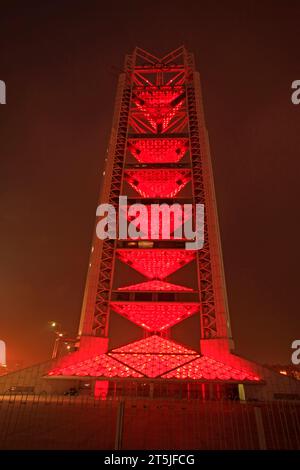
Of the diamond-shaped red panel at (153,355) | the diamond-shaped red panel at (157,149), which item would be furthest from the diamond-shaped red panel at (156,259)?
the diamond-shaped red panel at (157,149)

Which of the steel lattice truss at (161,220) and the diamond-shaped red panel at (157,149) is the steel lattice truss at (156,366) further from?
the diamond-shaped red panel at (157,149)

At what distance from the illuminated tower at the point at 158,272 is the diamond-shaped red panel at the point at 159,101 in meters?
0.19

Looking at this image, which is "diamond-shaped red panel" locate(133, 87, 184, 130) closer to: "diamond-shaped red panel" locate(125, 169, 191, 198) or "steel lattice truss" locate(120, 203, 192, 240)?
"diamond-shaped red panel" locate(125, 169, 191, 198)

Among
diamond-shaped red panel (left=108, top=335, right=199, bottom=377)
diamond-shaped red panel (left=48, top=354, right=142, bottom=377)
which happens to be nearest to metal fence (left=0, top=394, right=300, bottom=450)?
diamond-shaped red panel (left=48, top=354, right=142, bottom=377)

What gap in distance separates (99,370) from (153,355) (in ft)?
18.9

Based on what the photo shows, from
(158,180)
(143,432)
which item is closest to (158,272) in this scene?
(158,180)

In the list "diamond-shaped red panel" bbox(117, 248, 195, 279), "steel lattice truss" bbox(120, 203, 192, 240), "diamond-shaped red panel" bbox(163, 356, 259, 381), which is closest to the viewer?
"diamond-shaped red panel" bbox(163, 356, 259, 381)

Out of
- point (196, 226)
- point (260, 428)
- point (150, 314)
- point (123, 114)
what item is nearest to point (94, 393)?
point (150, 314)

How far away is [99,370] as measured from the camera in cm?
2536

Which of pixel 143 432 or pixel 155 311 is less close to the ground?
pixel 155 311

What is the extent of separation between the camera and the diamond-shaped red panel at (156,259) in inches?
1565

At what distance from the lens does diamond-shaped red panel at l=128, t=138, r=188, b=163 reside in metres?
49.6

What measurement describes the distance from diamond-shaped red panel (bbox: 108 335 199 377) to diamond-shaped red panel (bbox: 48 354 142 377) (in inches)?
30.4

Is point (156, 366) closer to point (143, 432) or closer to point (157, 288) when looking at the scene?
point (157, 288)
